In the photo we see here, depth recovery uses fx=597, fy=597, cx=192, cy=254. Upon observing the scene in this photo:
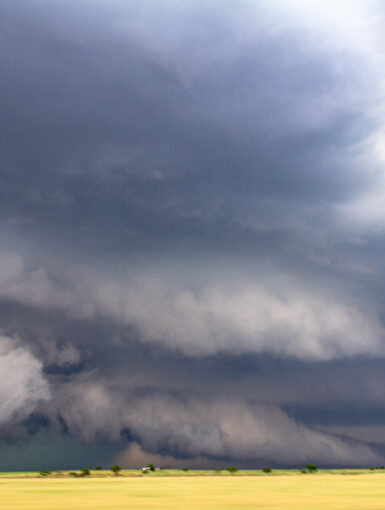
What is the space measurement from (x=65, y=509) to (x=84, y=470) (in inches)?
6258

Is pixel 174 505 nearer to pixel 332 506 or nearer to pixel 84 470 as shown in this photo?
pixel 332 506

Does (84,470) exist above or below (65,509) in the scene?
above

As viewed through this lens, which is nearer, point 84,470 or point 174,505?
point 174,505

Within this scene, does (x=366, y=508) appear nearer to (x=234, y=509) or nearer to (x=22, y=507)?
(x=234, y=509)

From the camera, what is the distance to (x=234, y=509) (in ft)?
162

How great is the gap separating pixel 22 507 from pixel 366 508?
29803 mm

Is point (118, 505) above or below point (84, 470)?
below

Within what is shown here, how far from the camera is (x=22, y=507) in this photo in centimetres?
5244

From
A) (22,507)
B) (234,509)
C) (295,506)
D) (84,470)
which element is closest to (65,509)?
(22,507)

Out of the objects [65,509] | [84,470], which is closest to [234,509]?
[65,509]

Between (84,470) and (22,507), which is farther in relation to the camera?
(84,470)

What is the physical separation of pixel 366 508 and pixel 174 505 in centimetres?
1678

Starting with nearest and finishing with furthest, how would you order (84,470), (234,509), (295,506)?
(234,509) < (295,506) < (84,470)

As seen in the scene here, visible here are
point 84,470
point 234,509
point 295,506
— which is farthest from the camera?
point 84,470
